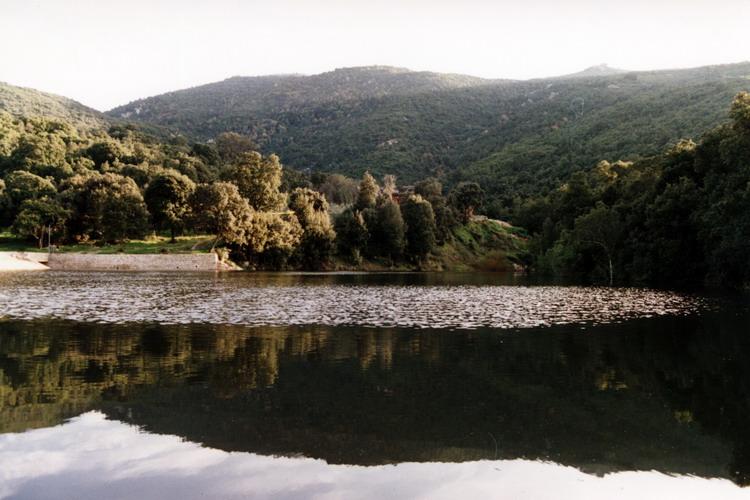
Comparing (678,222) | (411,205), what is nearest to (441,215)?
(411,205)

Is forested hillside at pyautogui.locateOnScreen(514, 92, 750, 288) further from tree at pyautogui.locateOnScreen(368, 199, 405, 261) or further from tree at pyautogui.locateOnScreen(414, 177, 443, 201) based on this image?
tree at pyautogui.locateOnScreen(414, 177, 443, 201)

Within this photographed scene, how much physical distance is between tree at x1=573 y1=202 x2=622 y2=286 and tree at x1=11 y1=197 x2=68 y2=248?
80.0 meters

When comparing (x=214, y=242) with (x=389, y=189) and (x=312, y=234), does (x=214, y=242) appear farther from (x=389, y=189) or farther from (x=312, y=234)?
(x=389, y=189)

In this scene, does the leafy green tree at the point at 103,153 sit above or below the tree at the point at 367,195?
above

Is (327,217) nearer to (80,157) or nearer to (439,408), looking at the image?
(80,157)

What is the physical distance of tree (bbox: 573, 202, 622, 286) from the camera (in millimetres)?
82125

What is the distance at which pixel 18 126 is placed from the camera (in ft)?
495

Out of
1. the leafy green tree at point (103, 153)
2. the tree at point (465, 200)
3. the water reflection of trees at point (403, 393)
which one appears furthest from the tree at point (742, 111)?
the leafy green tree at point (103, 153)

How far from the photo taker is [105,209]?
97250 mm

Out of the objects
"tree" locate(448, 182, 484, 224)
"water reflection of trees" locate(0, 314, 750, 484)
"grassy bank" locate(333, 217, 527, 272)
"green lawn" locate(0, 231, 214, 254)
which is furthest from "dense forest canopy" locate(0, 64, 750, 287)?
"water reflection of trees" locate(0, 314, 750, 484)

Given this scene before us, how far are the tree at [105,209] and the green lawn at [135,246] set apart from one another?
238cm

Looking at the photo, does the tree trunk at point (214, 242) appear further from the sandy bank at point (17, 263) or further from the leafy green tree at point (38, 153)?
the leafy green tree at point (38, 153)

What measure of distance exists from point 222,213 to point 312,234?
19.3m

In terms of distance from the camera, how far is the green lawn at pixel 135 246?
9425 cm
